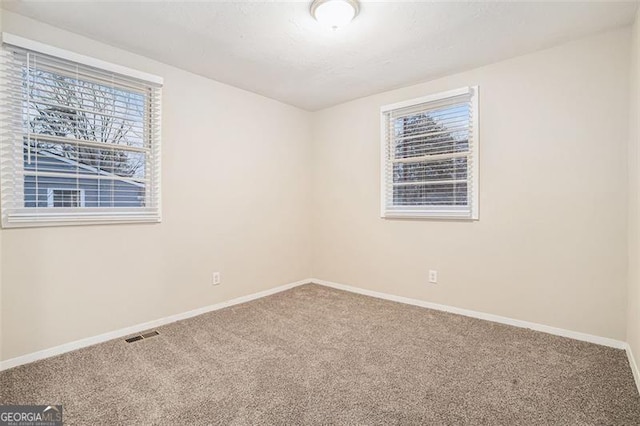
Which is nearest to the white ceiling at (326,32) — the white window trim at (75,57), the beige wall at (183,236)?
the white window trim at (75,57)

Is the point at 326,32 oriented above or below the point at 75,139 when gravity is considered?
above

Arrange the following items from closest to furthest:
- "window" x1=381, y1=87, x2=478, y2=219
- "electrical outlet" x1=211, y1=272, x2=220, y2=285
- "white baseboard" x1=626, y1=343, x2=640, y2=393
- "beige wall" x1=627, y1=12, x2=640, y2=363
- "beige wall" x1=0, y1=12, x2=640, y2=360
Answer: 1. "white baseboard" x1=626, y1=343, x2=640, y2=393
2. "beige wall" x1=627, y1=12, x2=640, y2=363
3. "beige wall" x1=0, y1=12, x2=640, y2=360
4. "window" x1=381, y1=87, x2=478, y2=219
5. "electrical outlet" x1=211, y1=272, x2=220, y2=285

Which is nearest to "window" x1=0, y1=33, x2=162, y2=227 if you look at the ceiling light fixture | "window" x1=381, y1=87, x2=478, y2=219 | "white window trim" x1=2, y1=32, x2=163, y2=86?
"white window trim" x1=2, y1=32, x2=163, y2=86

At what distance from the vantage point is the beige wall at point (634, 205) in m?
2.01

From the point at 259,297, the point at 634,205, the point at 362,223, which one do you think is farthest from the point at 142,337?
the point at 634,205

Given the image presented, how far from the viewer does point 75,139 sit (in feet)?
8.02

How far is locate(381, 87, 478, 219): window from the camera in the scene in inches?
123

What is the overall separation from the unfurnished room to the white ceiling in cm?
A: 2

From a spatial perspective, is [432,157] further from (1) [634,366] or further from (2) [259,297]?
(2) [259,297]

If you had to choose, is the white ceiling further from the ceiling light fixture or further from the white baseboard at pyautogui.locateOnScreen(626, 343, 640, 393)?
the white baseboard at pyautogui.locateOnScreen(626, 343, 640, 393)

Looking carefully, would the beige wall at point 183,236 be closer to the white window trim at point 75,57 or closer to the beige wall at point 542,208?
the white window trim at point 75,57

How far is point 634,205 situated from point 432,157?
1625 mm

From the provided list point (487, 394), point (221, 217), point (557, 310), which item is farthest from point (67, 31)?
point (557, 310)

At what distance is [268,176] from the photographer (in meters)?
3.92
